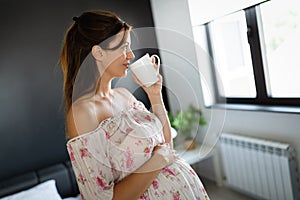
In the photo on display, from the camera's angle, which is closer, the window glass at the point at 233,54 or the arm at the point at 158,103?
the arm at the point at 158,103

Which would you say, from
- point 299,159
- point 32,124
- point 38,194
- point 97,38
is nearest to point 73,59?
point 97,38

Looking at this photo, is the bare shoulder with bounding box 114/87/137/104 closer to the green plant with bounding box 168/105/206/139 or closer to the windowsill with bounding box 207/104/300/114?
the green plant with bounding box 168/105/206/139

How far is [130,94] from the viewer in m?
0.86

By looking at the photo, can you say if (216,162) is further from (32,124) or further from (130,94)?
(130,94)

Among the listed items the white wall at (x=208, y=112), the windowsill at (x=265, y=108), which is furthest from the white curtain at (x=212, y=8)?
the windowsill at (x=265, y=108)

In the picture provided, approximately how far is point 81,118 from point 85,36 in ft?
0.68

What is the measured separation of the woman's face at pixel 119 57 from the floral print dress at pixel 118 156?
0.44ft

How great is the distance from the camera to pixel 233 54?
2125 millimetres

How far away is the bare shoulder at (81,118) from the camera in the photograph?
0.70 metres

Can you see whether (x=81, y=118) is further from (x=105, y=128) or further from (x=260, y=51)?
(x=260, y=51)

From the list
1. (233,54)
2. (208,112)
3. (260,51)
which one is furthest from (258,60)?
(208,112)

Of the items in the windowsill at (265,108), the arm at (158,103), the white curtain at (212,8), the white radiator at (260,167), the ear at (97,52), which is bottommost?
the white radiator at (260,167)

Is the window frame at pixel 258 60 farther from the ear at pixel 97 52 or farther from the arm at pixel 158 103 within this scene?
the ear at pixel 97 52

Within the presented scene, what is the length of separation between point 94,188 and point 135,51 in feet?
1.25
